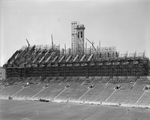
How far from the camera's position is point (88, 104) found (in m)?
65.8

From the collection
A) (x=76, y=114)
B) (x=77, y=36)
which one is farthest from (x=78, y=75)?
(x=76, y=114)

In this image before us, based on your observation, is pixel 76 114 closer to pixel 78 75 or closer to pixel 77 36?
pixel 78 75

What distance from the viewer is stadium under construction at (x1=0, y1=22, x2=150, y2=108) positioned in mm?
69531

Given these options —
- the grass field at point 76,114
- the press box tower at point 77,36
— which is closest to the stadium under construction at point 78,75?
the press box tower at point 77,36

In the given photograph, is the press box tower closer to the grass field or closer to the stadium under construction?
the stadium under construction

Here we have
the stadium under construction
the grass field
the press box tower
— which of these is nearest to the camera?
the grass field

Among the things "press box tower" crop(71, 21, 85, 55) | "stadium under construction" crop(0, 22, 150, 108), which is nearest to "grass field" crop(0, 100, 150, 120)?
"stadium under construction" crop(0, 22, 150, 108)

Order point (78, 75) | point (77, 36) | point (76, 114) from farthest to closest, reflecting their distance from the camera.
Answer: point (77, 36)
point (78, 75)
point (76, 114)

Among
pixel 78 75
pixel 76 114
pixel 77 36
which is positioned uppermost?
pixel 77 36

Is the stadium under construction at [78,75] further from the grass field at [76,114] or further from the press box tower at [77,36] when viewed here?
the grass field at [76,114]

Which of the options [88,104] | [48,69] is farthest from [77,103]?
[48,69]

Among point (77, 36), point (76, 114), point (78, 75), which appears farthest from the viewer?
point (77, 36)

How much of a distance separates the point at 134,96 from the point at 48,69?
153ft

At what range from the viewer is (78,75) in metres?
93.9
